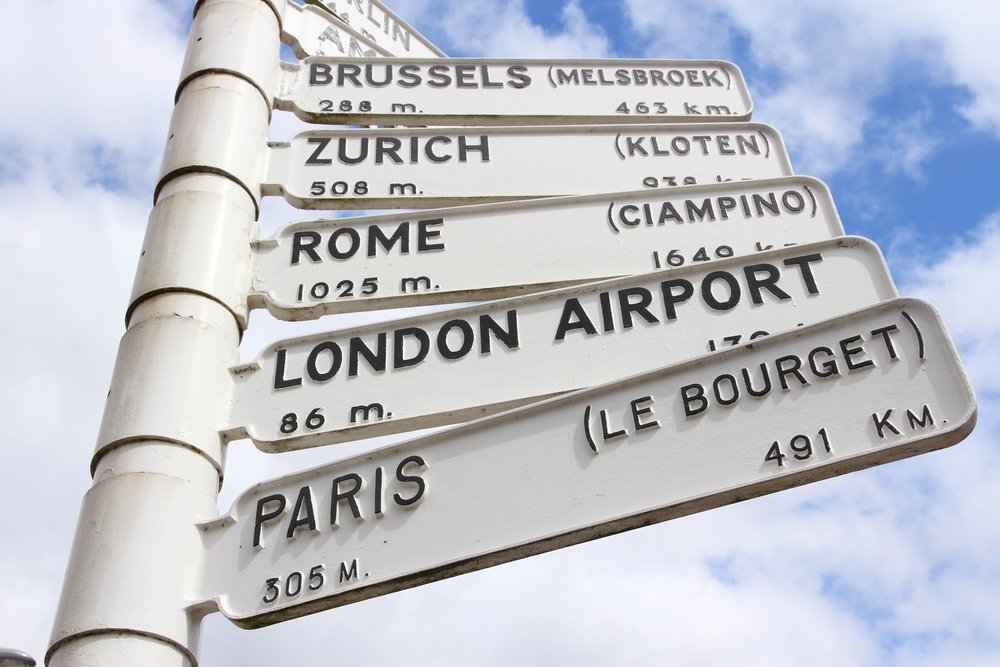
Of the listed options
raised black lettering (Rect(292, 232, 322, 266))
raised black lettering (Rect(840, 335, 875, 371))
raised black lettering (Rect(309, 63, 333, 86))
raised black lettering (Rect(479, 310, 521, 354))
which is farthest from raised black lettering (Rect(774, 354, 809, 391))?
raised black lettering (Rect(309, 63, 333, 86))

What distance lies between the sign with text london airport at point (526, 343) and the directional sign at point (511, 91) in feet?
4.31

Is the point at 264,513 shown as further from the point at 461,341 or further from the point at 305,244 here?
the point at 305,244

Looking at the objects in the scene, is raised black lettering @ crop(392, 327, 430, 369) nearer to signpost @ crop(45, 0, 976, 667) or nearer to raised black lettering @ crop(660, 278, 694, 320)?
signpost @ crop(45, 0, 976, 667)

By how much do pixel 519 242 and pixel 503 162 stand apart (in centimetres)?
50

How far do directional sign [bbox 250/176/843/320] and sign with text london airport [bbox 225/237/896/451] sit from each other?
0.26 meters

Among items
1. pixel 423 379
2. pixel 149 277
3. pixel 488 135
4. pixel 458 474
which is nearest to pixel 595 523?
pixel 458 474

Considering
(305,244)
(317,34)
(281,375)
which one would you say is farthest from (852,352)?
(317,34)

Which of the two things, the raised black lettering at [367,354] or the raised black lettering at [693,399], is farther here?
the raised black lettering at [367,354]

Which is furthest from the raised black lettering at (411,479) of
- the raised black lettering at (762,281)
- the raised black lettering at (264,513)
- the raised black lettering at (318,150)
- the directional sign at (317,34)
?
the directional sign at (317,34)

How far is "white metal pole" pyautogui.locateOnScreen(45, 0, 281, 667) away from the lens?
2529mm

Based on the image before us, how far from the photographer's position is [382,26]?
5062 mm

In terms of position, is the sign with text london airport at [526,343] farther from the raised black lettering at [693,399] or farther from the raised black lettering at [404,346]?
the raised black lettering at [693,399]

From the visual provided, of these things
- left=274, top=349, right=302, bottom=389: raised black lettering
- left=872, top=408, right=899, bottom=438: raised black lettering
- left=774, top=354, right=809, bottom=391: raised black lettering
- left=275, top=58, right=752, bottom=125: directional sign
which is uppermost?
left=275, top=58, right=752, bottom=125: directional sign

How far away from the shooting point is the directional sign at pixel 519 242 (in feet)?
10.7
